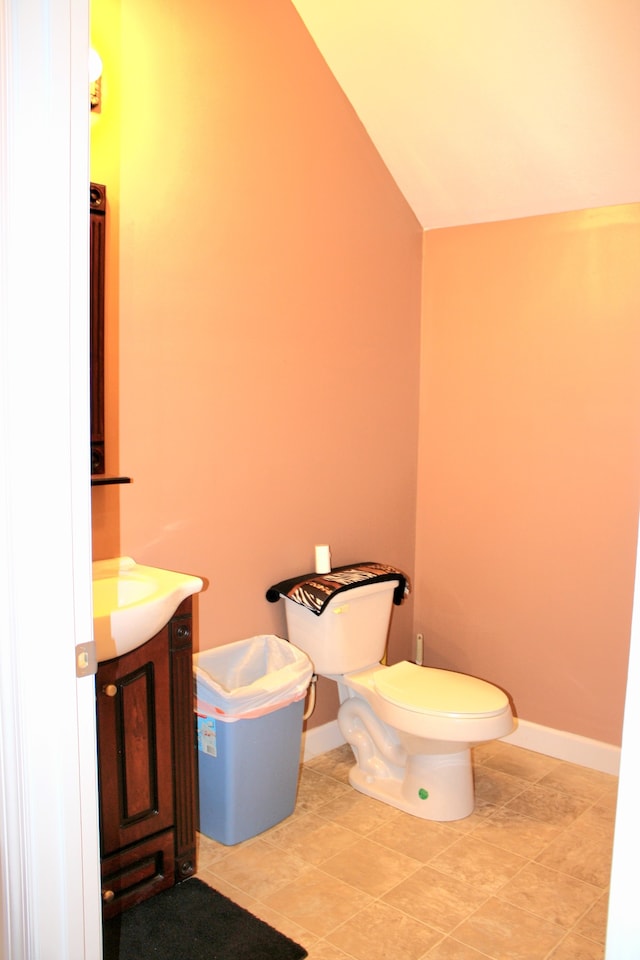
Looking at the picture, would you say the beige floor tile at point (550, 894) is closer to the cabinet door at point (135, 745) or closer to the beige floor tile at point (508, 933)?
the beige floor tile at point (508, 933)

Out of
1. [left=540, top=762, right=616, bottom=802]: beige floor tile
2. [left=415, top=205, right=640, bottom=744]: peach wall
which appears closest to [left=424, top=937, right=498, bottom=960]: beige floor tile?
[left=540, top=762, right=616, bottom=802]: beige floor tile

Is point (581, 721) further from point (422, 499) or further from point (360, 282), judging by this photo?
point (360, 282)

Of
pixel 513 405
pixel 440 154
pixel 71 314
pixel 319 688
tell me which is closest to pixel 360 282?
pixel 440 154

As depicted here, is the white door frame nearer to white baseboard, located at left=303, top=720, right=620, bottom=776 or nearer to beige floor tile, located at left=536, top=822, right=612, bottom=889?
beige floor tile, located at left=536, top=822, right=612, bottom=889

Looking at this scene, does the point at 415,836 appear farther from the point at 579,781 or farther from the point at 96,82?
the point at 96,82

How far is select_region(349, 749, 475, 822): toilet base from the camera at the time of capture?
2.74m

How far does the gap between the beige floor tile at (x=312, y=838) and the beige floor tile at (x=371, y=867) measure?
35mm

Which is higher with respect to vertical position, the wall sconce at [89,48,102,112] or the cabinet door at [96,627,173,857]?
the wall sconce at [89,48,102,112]

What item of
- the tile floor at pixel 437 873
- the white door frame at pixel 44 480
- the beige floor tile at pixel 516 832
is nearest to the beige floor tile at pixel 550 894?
the tile floor at pixel 437 873

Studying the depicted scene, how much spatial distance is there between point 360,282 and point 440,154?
1.80 ft

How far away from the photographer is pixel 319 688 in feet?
10.5

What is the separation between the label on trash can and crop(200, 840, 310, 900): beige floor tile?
0.32 m

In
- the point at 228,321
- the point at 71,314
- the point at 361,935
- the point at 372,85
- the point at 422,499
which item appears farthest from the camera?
the point at 422,499

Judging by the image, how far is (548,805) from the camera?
2.86 m
